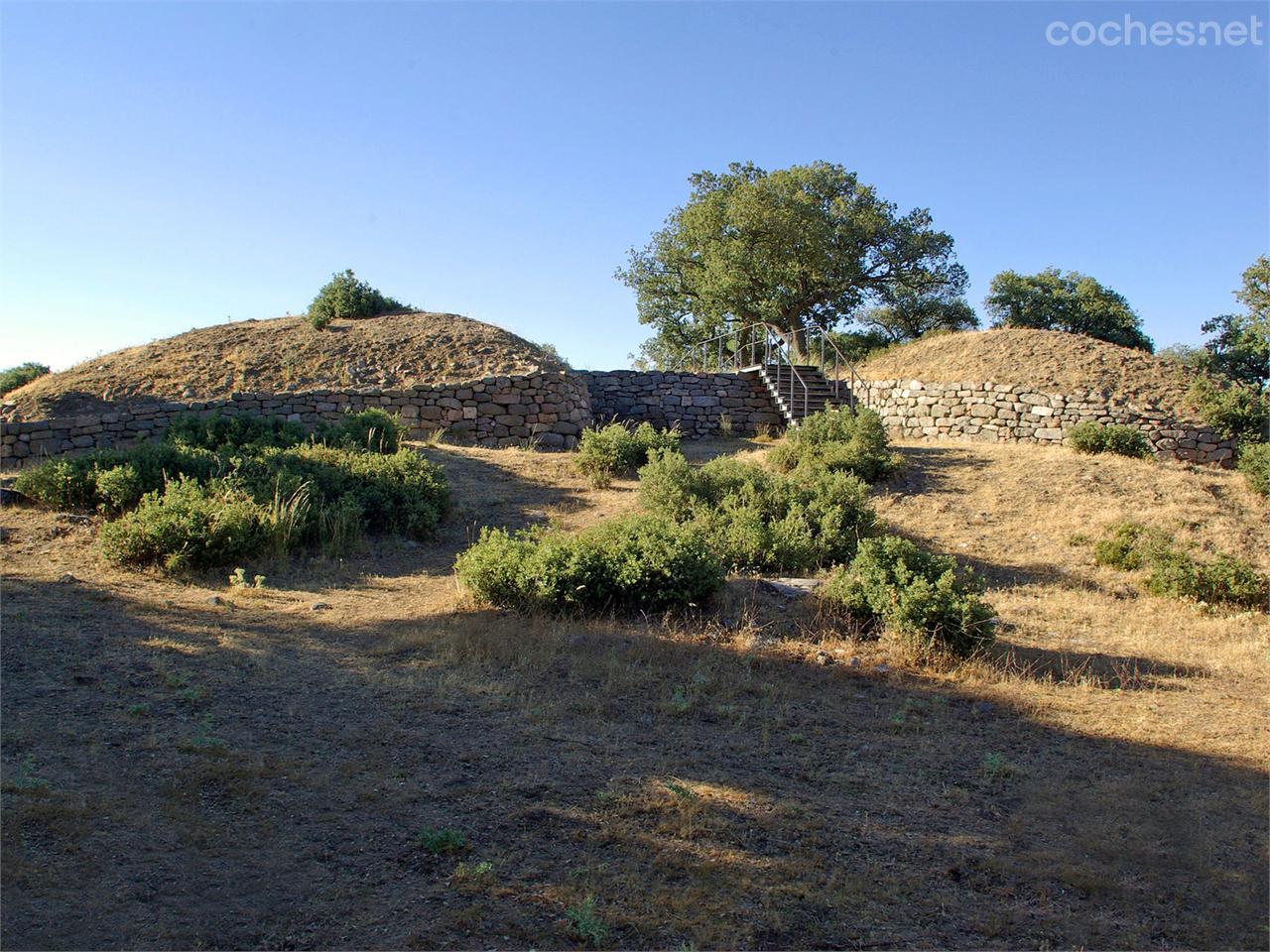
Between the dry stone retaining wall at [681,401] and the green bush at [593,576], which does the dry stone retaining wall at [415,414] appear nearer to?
the dry stone retaining wall at [681,401]

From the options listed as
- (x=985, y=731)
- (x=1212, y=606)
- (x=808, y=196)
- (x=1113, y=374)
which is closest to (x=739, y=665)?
(x=985, y=731)

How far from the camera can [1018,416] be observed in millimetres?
20500

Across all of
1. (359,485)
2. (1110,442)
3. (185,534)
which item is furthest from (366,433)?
(1110,442)

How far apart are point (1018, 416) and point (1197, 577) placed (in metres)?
10.4

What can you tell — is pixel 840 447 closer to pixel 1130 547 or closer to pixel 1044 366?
pixel 1130 547

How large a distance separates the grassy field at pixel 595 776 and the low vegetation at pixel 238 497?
0.45 meters

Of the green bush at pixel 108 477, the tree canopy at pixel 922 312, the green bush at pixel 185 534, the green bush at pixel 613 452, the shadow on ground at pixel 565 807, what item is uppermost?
the tree canopy at pixel 922 312

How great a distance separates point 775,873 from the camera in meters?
4.26

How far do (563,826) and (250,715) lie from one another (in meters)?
2.32

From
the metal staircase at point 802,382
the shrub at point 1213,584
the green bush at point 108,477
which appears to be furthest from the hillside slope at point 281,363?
the shrub at point 1213,584

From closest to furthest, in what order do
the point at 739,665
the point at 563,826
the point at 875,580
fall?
the point at 563,826, the point at 739,665, the point at 875,580

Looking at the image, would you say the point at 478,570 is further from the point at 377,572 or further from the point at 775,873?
the point at 775,873

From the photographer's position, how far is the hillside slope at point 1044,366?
2042cm

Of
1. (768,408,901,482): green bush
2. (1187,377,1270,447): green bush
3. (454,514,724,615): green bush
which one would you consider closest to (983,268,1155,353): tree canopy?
(1187,377,1270,447): green bush
